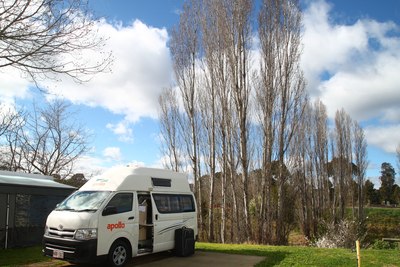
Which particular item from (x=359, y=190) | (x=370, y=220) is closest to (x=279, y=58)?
(x=359, y=190)

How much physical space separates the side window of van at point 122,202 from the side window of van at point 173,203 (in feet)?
3.40

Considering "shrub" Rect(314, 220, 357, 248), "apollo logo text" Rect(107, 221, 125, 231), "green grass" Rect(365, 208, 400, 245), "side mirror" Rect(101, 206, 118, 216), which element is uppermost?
"side mirror" Rect(101, 206, 118, 216)

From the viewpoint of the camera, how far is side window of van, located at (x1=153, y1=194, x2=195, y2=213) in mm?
10812

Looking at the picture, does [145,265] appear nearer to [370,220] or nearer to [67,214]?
[67,214]

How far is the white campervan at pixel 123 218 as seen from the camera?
8.59 meters

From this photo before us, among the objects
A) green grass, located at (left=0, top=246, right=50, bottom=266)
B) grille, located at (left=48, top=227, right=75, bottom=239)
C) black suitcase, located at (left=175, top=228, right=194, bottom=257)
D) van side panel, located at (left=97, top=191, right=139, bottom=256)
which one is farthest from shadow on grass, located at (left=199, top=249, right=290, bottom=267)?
green grass, located at (left=0, top=246, right=50, bottom=266)

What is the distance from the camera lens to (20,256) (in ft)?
36.9

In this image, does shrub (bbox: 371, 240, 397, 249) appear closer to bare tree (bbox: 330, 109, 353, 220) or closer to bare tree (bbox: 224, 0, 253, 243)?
bare tree (bbox: 224, 0, 253, 243)

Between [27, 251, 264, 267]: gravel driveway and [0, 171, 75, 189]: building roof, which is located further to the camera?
[0, 171, 75, 189]: building roof

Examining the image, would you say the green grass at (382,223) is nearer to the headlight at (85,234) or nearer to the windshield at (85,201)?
the windshield at (85,201)

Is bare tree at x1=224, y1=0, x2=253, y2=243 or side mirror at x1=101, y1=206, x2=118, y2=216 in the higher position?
bare tree at x1=224, y1=0, x2=253, y2=243

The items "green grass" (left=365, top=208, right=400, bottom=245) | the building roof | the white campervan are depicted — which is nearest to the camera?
the white campervan

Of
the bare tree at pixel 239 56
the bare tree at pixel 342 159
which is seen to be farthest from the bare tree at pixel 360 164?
the bare tree at pixel 239 56

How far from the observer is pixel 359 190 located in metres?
42.5
